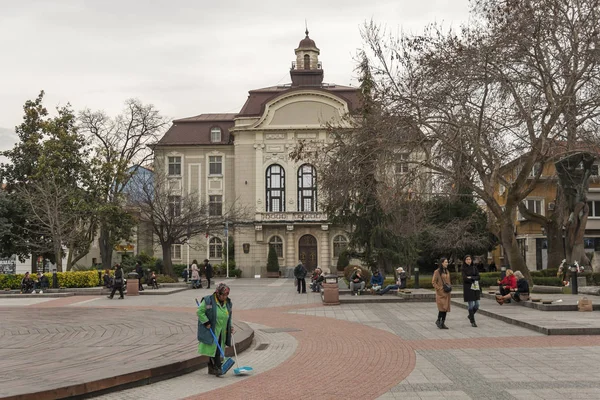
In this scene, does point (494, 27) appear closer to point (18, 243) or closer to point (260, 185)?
point (18, 243)

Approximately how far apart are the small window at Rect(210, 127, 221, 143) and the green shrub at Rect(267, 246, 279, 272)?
39.7 ft

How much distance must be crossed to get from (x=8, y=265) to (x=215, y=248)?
59.8 feet

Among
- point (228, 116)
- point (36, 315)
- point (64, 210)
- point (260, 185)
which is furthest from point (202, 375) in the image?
point (228, 116)

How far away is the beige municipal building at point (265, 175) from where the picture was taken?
191 ft

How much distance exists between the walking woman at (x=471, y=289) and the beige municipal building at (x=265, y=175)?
137ft

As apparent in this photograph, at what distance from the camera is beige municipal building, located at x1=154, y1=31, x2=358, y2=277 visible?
58.2m

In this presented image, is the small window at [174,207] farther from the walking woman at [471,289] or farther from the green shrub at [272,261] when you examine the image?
the walking woman at [471,289]

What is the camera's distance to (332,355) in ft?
37.8

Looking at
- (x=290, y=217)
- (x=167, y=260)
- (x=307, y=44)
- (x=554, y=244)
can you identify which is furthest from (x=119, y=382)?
(x=307, y=44)

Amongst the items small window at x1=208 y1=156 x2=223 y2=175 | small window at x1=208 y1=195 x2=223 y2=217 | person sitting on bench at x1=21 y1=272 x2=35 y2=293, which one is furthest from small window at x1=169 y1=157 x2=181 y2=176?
person sitting on bench at x1=21 y1=272 x2=35 y2=293

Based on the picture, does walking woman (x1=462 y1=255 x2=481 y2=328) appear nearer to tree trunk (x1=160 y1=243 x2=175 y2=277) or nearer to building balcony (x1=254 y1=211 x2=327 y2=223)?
tree trunk (x1=160 y1=243 x2=175 y2=277)

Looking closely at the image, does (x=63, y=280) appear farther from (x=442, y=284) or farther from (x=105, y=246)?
(x=442, y=284)

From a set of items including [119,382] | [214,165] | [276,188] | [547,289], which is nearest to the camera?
[119,382]

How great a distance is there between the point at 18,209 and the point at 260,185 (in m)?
22.1
